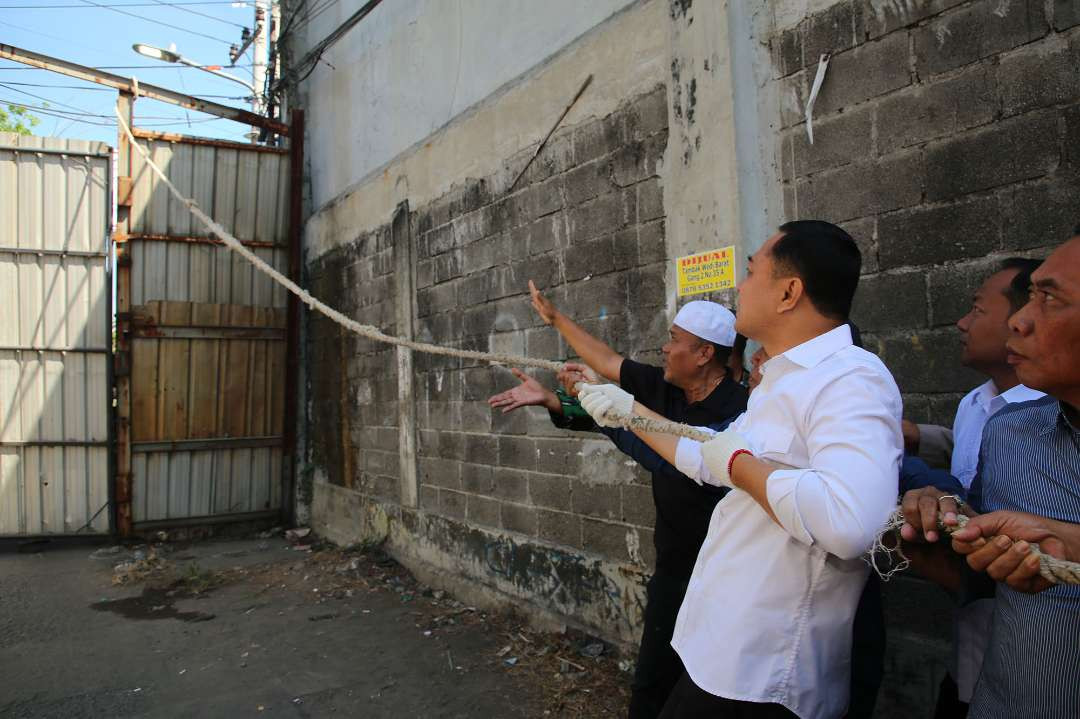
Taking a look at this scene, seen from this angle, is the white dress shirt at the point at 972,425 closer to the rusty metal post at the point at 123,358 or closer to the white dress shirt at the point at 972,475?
the white dress shirt at the point at 972,475

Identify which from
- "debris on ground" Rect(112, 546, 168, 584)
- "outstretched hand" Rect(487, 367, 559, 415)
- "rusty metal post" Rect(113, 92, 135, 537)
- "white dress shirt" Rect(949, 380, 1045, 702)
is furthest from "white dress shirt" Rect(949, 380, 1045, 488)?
"rusty metal post" Rect(113, 92, 135, 537)

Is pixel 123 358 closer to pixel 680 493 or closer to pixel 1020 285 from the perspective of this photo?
pixel 680 493

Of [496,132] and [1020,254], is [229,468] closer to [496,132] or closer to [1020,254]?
[496,132]

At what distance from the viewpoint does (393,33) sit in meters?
6.01

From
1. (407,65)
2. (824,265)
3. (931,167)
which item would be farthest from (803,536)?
(407,65)

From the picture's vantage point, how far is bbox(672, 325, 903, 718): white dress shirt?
1230 millimetres

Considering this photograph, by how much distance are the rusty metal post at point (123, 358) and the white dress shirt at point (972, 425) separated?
6.99 m

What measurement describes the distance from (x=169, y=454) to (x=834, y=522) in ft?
23.5

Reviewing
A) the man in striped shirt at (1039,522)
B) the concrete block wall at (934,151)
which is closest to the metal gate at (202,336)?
the concrete block wall at (934,151)

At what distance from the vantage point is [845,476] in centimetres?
122

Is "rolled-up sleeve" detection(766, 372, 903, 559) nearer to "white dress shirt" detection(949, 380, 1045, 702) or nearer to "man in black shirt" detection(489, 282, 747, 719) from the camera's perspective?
"white dress shirt" detection(949, 380, 1045, 702)

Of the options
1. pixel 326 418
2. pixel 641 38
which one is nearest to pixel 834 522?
pixel 641 38

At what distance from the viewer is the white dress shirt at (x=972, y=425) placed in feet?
6.08

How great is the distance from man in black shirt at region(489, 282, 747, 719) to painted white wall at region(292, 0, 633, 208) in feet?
7.01
